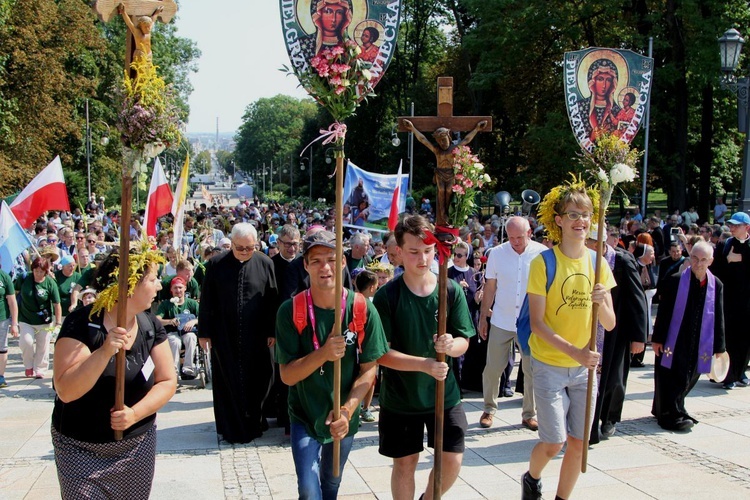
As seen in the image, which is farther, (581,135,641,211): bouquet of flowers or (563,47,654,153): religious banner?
(563,47,654,153): religious banner

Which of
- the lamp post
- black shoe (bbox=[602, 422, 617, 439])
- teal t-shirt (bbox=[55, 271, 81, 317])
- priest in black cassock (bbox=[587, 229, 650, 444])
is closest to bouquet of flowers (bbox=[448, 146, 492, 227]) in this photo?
priest in black cassock (bbox=[587, 229, 650, 444])

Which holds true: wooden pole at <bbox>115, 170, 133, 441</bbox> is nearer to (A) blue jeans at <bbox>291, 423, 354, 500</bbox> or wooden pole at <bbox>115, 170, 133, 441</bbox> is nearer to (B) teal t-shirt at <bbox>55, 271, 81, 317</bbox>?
(A) blue jeans at <bbox>291, 423, 354, 500</bbox>

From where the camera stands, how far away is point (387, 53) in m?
12.1

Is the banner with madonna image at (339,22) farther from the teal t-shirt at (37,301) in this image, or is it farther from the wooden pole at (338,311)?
the wooden pole at (338,311)

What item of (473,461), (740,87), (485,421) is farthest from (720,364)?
(740,87)

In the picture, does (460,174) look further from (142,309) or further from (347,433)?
(142,309)

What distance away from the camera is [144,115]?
4.04 m

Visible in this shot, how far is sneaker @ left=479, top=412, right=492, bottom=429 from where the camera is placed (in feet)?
25.5

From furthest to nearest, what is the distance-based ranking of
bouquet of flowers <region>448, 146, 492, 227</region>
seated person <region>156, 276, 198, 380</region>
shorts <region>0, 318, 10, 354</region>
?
seated person <region>156, 276, 198, 380</region> < shorts <region>0, 318, 10, 354</region> < bouquet of flowers <region>448, 146, 492, 227</region>

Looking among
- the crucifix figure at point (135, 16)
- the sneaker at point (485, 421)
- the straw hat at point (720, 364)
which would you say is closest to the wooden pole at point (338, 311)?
the crucifix figure at point (135, 16)

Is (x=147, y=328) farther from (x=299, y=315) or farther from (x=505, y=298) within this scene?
(x=505, y=298)

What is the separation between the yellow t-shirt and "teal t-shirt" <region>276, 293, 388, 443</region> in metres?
1.30

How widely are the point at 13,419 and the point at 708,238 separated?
11.4 metres

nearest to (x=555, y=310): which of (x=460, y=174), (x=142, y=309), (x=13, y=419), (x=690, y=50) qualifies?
(x=460, y=174)
